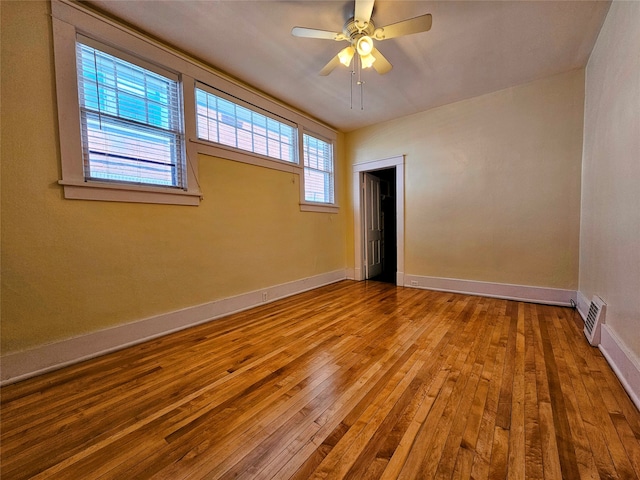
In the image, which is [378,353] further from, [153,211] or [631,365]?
[153,211]

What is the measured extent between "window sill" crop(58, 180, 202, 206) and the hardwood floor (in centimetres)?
135

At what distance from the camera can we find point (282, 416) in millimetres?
1439

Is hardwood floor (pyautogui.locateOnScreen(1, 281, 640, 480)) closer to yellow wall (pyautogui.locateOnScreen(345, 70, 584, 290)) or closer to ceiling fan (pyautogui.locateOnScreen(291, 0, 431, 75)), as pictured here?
yellow wall (pyautogui.locateOnScreen(345, 70, 584, 290))

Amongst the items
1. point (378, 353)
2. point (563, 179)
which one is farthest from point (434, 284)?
point (378, 353)

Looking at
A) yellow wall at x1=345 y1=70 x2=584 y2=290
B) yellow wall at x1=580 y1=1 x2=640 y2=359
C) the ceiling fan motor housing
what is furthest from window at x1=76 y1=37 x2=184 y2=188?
yellow wall at x1=580 y1=1 x2=640 y2=359

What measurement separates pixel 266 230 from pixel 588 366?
134 inches

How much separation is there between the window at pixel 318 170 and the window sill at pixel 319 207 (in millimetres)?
104

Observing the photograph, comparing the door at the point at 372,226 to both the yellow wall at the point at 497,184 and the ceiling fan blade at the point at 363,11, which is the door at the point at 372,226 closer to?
the yellow wall at the point at 497,184

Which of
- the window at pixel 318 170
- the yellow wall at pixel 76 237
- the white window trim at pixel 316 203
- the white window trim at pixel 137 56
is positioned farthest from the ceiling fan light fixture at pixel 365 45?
the window at pixel 318 170

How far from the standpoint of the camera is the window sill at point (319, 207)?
418cm

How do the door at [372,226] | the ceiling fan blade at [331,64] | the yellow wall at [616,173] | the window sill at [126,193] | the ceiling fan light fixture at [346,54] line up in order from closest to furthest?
the yellow wall at [616,173] < the window sill at [126,193] < the ceiling fan light fixture at [346,54] < the ceiling fan blade at [331,64] < the door at [372,226]

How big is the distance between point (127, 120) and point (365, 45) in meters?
2.22

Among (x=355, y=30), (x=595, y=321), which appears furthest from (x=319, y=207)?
(x=595, y=321)

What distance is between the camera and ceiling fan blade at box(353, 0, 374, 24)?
1902mm
